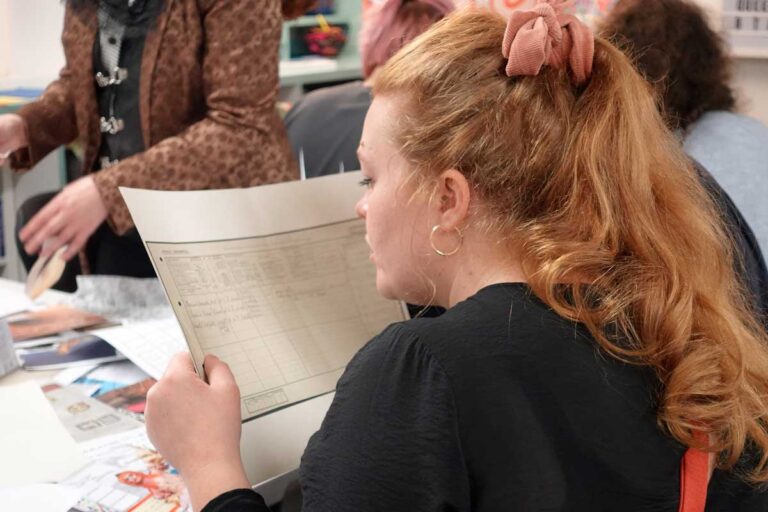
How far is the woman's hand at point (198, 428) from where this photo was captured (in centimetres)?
83

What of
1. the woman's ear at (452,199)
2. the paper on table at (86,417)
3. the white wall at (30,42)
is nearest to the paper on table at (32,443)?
the paper on table at (86,417)

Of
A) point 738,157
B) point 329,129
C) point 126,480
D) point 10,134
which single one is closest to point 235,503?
point 126,480

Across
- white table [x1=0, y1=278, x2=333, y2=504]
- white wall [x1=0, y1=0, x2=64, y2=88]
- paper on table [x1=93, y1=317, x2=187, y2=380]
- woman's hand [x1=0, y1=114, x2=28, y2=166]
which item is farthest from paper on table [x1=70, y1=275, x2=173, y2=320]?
white wall [x1=0, y1=0, x2=64, y2=88]

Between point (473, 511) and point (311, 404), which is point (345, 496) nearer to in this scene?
point (473, 511)

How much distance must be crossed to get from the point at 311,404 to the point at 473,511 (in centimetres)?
36

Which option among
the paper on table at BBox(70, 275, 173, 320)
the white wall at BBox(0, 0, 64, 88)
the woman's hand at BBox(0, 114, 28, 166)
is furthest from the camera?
the white wall at BBox(0, 0, 64, 88)

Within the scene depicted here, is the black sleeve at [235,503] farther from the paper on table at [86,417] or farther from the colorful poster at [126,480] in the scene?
the paper on table at [86,417]

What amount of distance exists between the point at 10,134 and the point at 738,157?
138cm

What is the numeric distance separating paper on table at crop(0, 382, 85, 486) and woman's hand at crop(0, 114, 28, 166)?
641mm

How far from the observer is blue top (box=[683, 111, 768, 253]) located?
65.7 inches

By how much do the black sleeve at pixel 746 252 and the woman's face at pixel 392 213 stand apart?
500mm

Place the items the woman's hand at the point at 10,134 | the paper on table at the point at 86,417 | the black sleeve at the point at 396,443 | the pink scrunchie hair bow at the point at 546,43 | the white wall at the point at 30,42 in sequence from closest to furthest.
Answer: the black sleeve at the point at 396,443, the pink scrunchie hair bow at the point at 546,43, the paper on table at the point at 86,417, the woman's hand at the point at 10,134, the white wall at the point at 30,42

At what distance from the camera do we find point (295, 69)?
14.0 ft

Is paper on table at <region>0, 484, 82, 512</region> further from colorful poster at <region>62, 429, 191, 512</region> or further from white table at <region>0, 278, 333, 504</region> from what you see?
white table at <region>0, 278, 333, 504</region>
